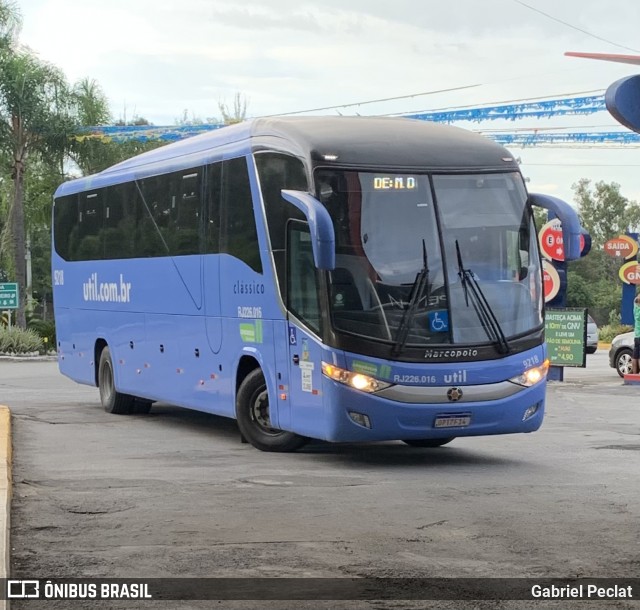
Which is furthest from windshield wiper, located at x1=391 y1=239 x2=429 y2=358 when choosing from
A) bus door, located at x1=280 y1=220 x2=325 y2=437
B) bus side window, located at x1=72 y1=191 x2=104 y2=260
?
bus side window, located at x1=72 y1=191 x2=104 y2=260

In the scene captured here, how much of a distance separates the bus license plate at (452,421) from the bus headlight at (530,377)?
663mm

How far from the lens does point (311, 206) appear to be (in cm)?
1319

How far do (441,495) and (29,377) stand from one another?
2052 centimetres

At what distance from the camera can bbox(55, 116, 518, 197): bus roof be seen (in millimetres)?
Result: 13766

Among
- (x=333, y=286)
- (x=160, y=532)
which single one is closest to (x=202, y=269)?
(x=333, y=286)

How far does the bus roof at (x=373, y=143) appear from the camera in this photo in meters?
13.8

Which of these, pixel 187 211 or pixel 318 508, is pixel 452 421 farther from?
pixel 187 211

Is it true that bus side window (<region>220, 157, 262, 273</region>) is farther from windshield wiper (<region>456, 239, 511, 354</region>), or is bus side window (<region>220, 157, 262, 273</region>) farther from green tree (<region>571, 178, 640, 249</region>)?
green tree (<region>571, 178, 640, 249</region>)

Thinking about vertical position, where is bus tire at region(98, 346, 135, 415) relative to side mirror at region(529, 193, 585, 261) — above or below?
below

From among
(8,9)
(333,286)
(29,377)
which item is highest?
(8,9)

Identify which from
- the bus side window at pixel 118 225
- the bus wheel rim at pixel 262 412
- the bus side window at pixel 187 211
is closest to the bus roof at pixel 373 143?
the bus side window at pixel 187 211

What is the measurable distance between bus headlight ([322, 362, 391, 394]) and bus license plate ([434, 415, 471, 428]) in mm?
653

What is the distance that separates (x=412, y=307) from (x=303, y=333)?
3.85ft

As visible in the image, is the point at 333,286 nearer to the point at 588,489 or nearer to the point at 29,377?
the point at 588,489
